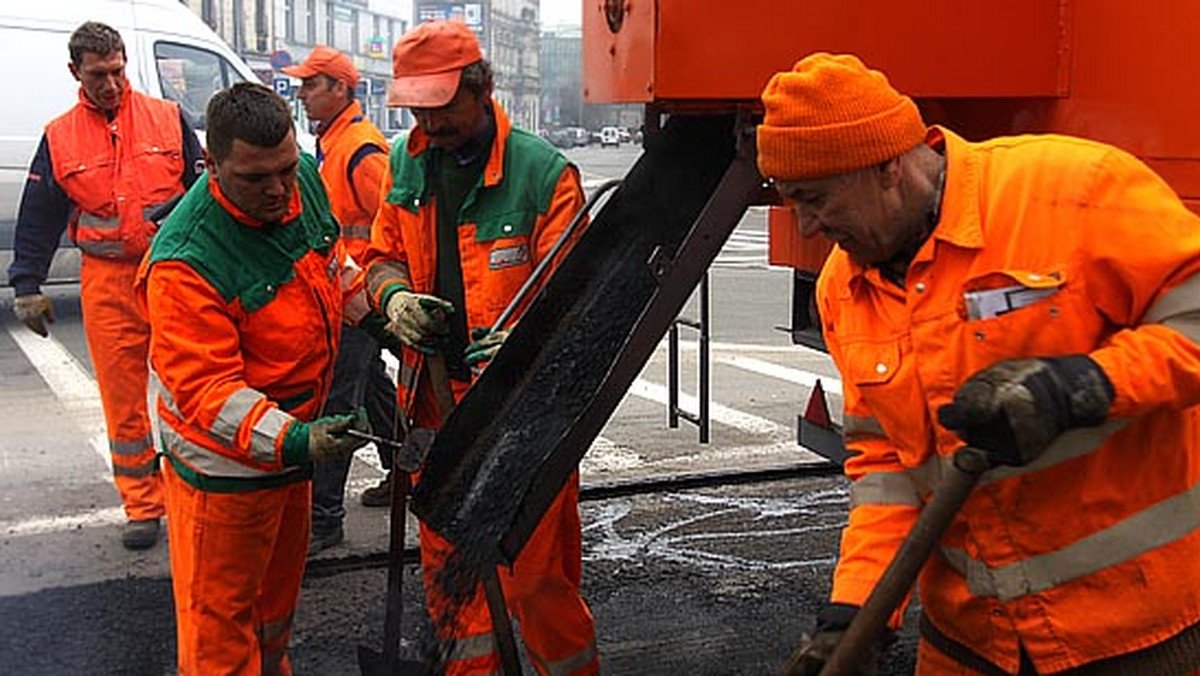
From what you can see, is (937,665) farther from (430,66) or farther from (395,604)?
(430,66)

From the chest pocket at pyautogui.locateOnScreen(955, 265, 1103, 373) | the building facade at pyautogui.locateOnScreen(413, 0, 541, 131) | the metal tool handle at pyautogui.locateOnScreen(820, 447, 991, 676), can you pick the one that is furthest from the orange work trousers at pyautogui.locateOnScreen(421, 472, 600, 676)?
the building facade at pyautogui.locateOnScreen(413, 0, 541, 131)

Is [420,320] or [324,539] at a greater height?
[420,320]

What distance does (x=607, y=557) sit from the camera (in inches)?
199

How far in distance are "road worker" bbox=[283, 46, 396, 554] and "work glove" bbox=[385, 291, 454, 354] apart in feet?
4.98

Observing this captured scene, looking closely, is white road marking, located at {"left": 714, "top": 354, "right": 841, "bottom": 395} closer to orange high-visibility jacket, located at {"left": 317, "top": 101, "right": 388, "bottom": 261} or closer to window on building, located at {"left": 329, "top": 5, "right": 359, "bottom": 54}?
orange high-visibility jacket, located at {"left": 317, "top": 101, "right": 388, "bottom": 261}

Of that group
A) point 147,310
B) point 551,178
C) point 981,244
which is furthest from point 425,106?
point 981,244

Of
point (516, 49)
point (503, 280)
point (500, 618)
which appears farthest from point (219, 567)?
point (516, 49)

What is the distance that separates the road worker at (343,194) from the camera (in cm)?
523

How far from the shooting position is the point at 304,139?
11969 mm

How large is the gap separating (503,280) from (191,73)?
864cm

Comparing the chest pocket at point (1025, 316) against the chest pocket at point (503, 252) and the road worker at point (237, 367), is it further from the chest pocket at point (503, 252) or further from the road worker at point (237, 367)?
the chest pocket at point (503, 252)

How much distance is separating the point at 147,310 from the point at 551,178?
1.09 meters

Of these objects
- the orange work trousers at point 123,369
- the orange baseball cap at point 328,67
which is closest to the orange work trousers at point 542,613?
the orange work trousers at point 123,369

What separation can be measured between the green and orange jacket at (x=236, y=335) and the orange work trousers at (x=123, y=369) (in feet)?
7.47
